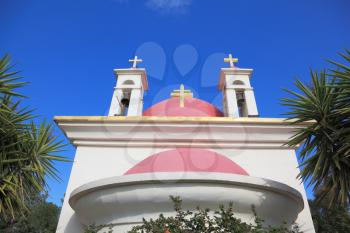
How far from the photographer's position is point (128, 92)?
15.5 meters

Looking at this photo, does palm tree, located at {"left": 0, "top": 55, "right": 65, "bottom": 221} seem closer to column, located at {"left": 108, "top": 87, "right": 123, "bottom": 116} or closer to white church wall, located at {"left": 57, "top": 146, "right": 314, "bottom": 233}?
white church wall, located at {"left": 57, "top": 146, "right": 314, "bottom": 233}

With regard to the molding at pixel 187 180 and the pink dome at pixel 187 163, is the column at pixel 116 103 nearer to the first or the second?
the pink dome at pixel 187 163

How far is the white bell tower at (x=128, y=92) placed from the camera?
1413cm

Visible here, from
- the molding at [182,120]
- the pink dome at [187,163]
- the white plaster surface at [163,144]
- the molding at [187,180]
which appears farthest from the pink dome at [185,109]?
the molding at [187,180]

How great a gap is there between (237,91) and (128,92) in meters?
6.36

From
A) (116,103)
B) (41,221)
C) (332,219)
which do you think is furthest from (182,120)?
(41,221)

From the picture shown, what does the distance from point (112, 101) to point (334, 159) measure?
10959 millimetres

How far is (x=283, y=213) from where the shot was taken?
7.15m

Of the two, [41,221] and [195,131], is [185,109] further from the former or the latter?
[41,221]

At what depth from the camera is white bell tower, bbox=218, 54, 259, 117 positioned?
13.9 metres

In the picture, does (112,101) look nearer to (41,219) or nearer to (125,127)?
(125,127)

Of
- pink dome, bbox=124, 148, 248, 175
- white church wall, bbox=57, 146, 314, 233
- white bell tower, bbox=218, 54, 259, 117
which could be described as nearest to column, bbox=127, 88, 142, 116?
white church wall, bbox=57, 146, 314, 233

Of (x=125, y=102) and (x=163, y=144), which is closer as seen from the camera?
(x=163, y=144)

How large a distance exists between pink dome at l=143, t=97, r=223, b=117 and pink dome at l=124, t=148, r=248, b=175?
15.5 feet
